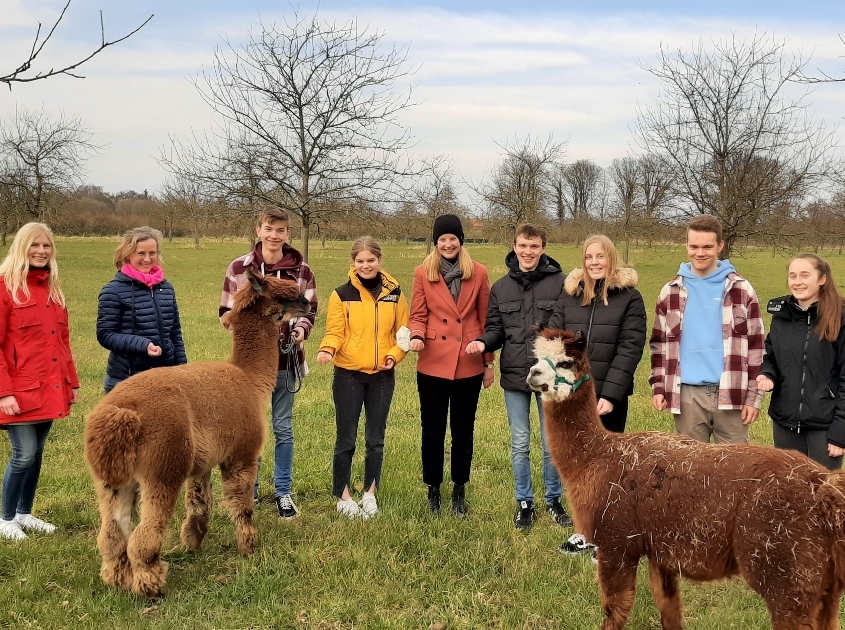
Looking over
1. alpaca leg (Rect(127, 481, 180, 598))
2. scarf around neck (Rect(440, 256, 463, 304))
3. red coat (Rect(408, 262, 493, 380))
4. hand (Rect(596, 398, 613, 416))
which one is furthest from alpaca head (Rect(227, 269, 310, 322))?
hand (Rect(596, 398, 613, 416))

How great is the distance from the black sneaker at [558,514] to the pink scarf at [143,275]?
11.9ft

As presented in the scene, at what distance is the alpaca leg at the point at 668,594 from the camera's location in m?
3.36

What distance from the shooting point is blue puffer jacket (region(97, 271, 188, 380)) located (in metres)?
4.58

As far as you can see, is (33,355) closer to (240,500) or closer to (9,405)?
(9,405)

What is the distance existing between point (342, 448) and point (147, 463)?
1852mm

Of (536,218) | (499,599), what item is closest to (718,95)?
(536,218)

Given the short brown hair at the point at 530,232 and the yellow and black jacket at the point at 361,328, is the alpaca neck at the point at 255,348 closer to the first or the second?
the yellow and black jacket at the point at 361,328

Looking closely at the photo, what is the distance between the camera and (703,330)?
4215mm

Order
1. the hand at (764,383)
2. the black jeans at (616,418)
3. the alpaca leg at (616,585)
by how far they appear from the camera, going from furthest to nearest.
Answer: the black jeans at (616,418), the hand at (764,383), the alpaca leg at (616,585)

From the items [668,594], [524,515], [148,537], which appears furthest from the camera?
[524,515]

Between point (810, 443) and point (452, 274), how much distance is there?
109 inches

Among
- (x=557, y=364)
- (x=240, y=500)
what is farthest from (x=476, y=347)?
(x=240, y=500)

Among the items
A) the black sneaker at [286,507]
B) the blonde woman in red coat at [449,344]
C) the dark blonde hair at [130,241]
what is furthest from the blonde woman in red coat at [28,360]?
the blonde woman in red coat at [449,344]

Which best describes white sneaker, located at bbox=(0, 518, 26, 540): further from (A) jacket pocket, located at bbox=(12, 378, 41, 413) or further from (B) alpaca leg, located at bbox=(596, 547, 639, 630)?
(B) alpaca leg, located at bbox=(596, 547, 639, 630)
